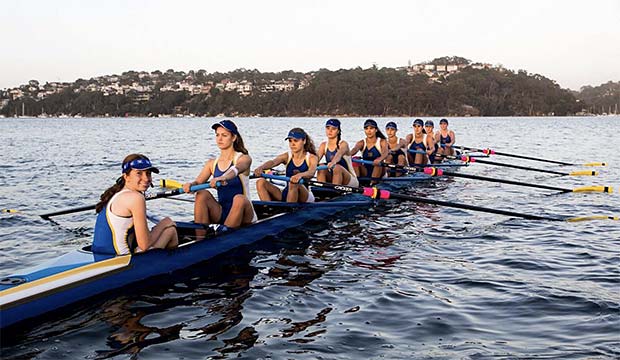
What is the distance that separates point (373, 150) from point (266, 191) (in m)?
5.46

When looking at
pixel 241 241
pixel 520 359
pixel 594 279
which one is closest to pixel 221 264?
pixel 241 241

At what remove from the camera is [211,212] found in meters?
9.21

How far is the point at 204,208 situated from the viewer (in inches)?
358

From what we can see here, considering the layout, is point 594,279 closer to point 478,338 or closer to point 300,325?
point 478,338

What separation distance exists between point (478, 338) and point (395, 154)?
41.0ft

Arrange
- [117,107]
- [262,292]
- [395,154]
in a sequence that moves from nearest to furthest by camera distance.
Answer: [262,292] < [395,154] < [117,107]

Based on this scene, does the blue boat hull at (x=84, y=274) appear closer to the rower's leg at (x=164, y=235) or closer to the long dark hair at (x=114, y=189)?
the rower's leg at (x=164, y=235)

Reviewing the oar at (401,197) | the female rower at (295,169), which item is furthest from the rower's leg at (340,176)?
the oar at (401,197)

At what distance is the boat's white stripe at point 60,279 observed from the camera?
19.1 ft

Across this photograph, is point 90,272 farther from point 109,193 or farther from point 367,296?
point 367,296

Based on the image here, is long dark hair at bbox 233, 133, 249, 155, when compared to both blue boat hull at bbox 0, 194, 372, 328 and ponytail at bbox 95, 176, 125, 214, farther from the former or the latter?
ponytail at bbox 95, 176, 125, 214

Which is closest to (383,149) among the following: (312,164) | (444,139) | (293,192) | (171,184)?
(312,164)

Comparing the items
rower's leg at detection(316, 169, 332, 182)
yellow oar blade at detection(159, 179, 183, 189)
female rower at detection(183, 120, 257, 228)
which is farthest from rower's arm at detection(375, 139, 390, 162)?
female rower at detection(183, 120, 257, 228)

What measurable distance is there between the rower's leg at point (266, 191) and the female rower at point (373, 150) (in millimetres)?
4568
